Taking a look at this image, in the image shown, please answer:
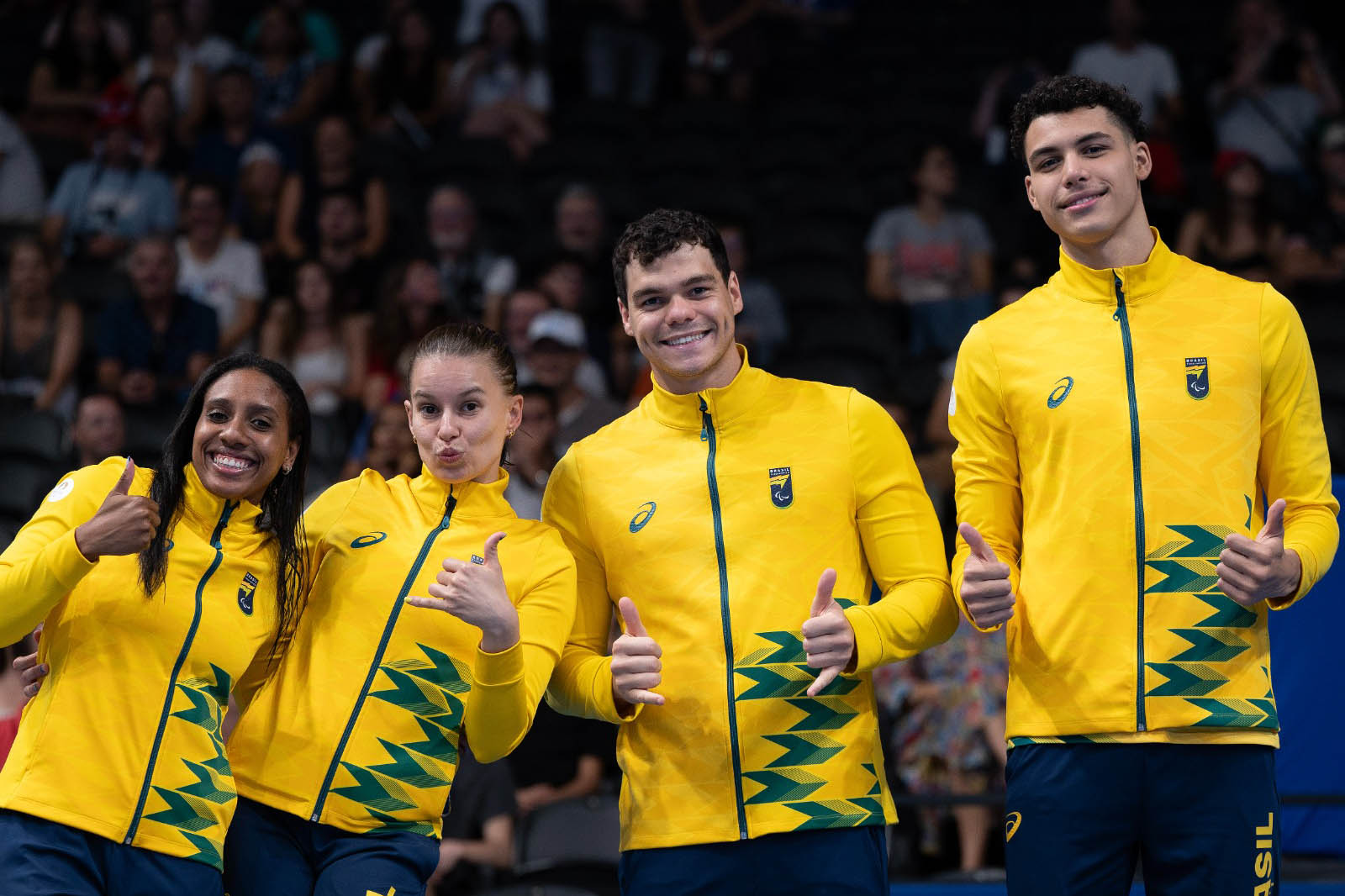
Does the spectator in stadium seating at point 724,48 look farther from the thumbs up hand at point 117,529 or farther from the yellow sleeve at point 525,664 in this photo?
the thumbs up hand at point 117,529

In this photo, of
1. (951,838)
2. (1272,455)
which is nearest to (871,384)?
(951,838)

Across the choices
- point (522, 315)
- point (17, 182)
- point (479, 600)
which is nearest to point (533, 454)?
point (522, 315)

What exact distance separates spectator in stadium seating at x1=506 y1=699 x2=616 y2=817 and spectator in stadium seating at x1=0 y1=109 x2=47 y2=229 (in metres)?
4.67

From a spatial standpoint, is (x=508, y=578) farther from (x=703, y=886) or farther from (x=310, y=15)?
(x=310, y=15)

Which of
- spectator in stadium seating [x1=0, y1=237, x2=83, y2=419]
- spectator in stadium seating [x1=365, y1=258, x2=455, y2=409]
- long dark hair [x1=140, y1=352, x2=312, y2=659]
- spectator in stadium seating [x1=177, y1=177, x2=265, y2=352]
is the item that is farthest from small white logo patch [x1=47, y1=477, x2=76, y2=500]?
spectator in stadium seating [x1=177, y1=177, x2=265, y2=352]

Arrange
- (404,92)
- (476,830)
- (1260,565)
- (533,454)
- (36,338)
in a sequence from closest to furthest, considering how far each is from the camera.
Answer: (1260,565), (476,830), (533,454), (36,338), (404,92)

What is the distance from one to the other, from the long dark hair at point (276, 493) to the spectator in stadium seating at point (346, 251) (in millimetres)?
4390

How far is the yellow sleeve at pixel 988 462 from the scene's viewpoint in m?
3.39

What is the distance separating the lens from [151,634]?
3.26m

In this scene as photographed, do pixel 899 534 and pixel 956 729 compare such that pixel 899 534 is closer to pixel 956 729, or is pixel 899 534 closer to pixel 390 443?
pixel 956 729

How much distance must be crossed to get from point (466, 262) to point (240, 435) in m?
4.86

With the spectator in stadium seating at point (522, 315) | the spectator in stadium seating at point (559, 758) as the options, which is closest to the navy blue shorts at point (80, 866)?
the spectator in stadium seating at point (559, 758)

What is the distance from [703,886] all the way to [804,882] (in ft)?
0.68

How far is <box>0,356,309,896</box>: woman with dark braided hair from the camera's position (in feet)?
10.3
